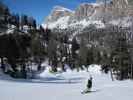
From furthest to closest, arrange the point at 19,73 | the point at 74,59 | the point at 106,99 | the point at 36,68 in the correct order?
Result: the point at 74,59 → the point at 36,68 → the point at 19,73 → the point at 106,99

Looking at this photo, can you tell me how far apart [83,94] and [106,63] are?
40.5 m

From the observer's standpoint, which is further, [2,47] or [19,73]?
[19,73]

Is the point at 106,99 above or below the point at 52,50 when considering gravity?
below

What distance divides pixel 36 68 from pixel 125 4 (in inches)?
3846

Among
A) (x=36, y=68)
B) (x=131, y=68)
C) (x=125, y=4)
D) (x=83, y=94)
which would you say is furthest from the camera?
(x=36, y=68)

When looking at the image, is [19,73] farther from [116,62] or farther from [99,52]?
[99,52]

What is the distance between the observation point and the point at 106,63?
241ft

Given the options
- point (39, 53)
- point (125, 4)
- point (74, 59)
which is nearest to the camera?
point (125, 4)

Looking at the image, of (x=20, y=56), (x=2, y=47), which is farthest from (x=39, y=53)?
(x=2, y=47)

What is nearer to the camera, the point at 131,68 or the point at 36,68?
the point at 131,68

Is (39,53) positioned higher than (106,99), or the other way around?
(39,53)

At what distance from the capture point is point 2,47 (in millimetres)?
64375

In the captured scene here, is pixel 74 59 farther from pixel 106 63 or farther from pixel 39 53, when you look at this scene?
pixel 106 63

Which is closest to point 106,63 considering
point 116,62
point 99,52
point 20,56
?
point 116,62
